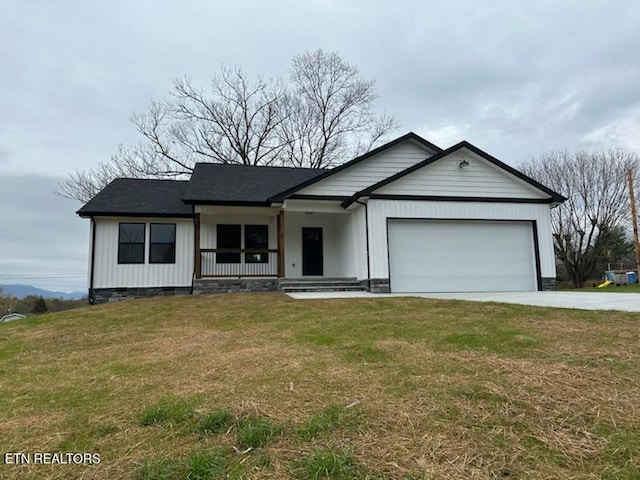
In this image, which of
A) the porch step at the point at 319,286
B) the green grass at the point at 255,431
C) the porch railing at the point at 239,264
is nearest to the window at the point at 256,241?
the porch railing at the point at 239,264

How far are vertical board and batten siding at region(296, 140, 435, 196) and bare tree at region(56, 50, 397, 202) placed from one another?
1211 centimetres

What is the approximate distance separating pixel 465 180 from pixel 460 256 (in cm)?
239

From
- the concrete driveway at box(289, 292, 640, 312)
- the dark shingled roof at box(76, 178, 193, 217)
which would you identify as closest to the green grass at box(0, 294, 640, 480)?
→ the concrete driveway at box(289, 292, 640, 312)

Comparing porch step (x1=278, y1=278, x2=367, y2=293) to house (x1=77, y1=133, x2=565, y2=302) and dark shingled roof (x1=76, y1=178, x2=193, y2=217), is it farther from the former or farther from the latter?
dark shingled roof (x1=76, y1=178, x2=193, y2=217)

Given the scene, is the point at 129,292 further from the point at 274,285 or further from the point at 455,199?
the point at 455,199

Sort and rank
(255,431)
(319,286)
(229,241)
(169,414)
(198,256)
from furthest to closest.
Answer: (229,241)
(198,256)
(319,286)
(169,414)
(255,431)

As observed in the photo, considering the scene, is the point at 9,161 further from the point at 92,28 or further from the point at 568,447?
the point at 568,447

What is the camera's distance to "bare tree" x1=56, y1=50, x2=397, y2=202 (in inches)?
949

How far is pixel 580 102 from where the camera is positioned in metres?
20.7

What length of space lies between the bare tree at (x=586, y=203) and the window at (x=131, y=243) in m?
24.1

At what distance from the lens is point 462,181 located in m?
12.5

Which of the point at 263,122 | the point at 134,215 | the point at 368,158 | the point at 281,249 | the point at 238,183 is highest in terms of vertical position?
the point at 263,122

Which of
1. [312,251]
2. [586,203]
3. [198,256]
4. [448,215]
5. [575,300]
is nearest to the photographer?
[575,300]

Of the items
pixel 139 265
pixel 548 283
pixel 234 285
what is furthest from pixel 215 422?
pixel 548 283
